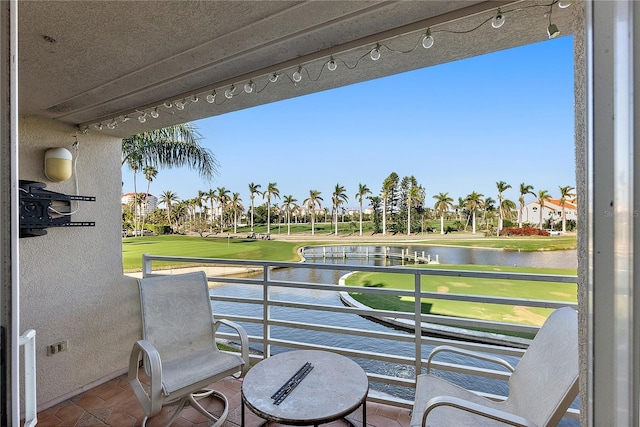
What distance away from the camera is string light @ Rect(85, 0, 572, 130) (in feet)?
4.42

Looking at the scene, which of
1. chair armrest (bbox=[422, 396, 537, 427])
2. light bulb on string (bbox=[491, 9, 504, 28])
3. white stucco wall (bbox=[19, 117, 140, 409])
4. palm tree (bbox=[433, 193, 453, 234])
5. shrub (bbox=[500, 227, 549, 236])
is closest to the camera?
chair armrest (bbox=[422, 396, 537, 427])

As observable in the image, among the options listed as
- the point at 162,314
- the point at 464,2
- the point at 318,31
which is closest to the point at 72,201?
the point at 162,314

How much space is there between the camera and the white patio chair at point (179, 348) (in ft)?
5.90

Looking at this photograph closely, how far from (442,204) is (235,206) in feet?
30.2

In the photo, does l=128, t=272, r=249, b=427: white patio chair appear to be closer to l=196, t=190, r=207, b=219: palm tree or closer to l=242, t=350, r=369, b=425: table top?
l=242, t=350, r=369, b=425: table top

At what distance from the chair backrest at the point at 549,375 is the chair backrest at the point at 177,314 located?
83.8 inches

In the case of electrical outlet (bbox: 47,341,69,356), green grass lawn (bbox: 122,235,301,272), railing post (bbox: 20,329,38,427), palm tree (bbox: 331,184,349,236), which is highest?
palm tree (bbox: 331,184,349,236)

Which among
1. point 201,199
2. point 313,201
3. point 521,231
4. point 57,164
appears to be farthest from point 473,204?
point 57,164

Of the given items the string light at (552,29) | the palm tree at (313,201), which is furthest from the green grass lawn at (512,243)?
the string light at (552,29)

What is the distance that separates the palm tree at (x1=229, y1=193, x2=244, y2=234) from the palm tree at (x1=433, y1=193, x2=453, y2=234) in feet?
28.8

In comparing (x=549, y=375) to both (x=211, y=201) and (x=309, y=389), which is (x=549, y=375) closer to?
(x=309, y=389)

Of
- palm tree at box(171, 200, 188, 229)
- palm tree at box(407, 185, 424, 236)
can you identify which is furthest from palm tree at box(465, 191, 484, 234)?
palm tree at box(171, 200, 188, 229)

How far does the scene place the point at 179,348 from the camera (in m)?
2.30

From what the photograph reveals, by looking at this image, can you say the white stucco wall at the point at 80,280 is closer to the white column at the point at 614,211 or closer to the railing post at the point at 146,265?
the railing post at the point at 146,265
